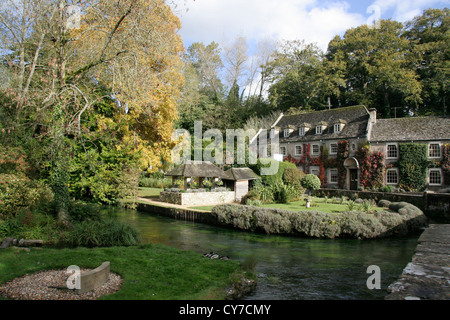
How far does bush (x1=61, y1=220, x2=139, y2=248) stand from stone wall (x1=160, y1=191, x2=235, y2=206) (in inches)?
431

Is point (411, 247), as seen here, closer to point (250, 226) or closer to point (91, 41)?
point (250, 226)

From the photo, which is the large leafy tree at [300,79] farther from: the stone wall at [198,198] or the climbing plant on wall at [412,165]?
the stone wall at [198,198]

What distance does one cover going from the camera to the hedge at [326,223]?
15.4 metres

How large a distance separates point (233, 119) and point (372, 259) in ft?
129

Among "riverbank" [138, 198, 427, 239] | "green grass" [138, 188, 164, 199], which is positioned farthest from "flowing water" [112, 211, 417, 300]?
"green grass" [138, 188, 164, 199]

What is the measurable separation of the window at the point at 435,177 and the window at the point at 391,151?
3174mm

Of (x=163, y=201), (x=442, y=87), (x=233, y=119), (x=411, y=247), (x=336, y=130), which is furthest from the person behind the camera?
(x=233, y=119)

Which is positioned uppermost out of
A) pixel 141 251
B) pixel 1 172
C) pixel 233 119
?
pixel 233 119

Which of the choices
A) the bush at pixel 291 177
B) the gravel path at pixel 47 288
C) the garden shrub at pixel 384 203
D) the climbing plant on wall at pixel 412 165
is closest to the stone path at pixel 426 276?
the gravel path at pixel 47 288

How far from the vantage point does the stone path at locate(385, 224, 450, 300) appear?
4137 millimetres

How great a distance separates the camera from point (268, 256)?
466 inches

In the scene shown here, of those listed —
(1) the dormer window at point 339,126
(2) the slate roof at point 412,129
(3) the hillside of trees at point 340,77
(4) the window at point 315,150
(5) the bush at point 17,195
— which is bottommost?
(5) the bush at point 17,195
